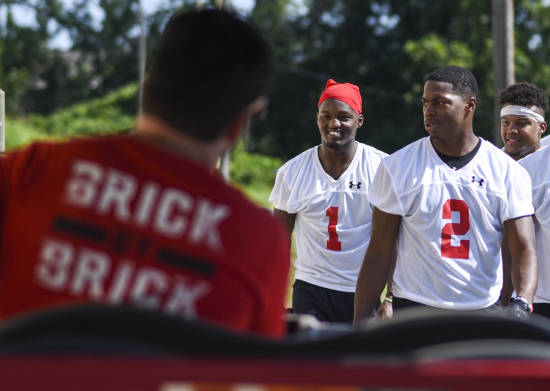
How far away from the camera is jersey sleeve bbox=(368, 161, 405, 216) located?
14.9 ft

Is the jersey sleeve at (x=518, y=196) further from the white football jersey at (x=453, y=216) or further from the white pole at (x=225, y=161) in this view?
the white pole at (x=225, y=161)

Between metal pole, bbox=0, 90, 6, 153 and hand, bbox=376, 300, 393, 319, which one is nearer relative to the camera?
metal pole, bbox=0, 90, 6, 153

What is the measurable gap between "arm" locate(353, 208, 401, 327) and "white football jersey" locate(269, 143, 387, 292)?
1.44 m

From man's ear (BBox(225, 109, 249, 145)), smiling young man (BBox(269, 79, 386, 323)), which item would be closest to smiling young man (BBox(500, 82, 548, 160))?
smiling young man (BBox(269, 79, 386, 323))

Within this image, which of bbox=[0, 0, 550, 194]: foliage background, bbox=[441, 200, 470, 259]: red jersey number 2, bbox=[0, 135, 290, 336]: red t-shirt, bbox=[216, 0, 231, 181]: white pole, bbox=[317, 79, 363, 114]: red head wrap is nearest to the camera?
bbox=[0, 135, 290, 336]: red t-shirt

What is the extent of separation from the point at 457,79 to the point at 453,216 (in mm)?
867

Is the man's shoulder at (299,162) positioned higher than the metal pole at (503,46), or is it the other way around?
the metal pole at (503,46)

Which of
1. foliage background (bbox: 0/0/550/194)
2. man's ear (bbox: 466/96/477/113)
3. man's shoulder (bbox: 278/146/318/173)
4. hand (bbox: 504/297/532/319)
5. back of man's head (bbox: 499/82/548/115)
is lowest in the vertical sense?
hand (bbox: 504/297/532/319)

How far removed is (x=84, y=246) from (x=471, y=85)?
365 centimetres

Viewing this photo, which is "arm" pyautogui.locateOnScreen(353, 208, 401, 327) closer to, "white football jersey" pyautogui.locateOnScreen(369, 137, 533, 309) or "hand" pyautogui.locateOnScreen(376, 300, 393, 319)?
"white football jersey" pyautogui.locateOnScreen(369, 137, 533, 309)

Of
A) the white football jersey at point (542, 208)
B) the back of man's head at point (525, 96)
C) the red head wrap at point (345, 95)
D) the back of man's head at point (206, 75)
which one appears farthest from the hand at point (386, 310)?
the back of man's head at point (206, 75)

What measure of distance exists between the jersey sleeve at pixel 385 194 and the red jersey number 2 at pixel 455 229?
0.25 meters

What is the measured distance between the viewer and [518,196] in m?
4.57

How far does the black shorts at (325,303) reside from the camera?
621 centimetres
